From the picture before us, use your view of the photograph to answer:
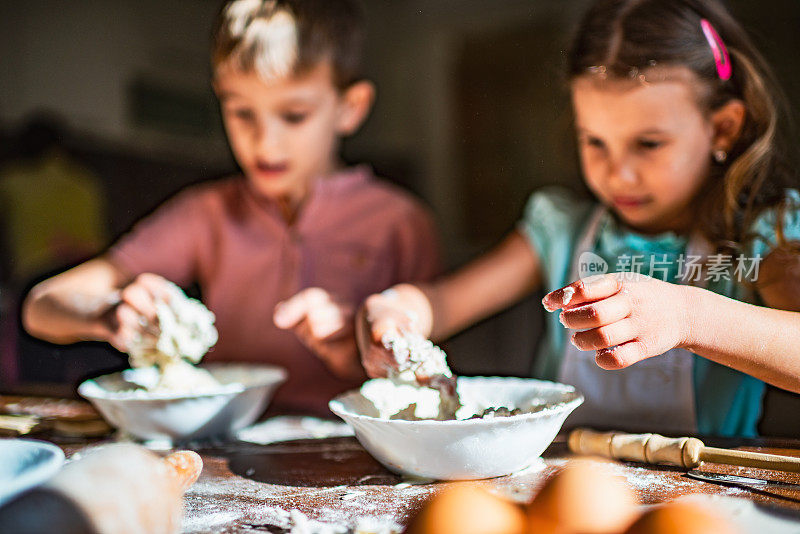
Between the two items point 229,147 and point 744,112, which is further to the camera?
point 229,147

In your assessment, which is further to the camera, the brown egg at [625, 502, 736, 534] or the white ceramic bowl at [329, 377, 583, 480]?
the white ceramic bowl at [329, 377, 583, 480]

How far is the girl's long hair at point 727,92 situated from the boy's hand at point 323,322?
1.82ft

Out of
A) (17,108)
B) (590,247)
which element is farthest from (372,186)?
(17,108)

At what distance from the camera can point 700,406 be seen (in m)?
1.05

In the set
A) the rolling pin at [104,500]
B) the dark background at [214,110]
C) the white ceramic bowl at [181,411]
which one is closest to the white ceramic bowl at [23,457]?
the rolling pin at [104,500]

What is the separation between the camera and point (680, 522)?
0.50 metres

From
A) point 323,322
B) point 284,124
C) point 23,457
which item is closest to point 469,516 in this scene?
point 23,457

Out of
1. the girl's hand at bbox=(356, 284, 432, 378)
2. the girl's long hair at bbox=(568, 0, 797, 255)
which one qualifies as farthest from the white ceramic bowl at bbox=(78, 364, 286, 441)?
the girl's long hair at bbox=(568, 0, 797, 255)

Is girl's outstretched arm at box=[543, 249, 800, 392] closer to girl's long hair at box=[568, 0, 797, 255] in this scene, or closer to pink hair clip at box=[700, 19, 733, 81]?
girl's long hair at box=[568, 0, 797, 255]

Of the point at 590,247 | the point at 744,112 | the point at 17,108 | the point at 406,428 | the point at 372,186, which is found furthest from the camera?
the point at 17,108

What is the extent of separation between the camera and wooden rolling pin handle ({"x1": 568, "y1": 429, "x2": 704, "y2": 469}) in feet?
2.56

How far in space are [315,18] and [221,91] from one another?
0.24 m

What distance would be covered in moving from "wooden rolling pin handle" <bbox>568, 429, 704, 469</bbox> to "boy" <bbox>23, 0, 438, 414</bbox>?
0.52m

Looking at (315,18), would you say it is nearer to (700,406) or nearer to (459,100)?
(459,100)
